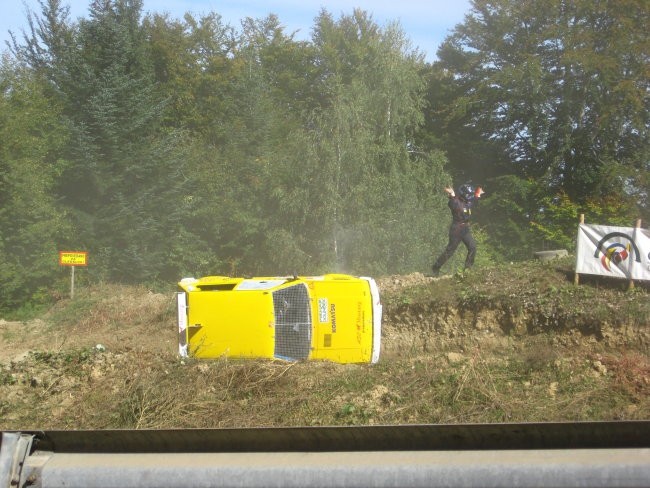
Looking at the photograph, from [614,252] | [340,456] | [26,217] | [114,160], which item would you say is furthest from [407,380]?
[114,160]

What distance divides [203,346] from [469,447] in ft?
25.1

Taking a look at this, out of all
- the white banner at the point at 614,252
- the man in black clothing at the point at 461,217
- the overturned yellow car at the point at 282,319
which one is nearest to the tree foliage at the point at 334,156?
the man in black clothing at the point at 461,217

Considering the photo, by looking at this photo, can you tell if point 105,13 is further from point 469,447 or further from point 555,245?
point 469,447

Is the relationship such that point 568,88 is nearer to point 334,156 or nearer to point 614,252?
point 334,156

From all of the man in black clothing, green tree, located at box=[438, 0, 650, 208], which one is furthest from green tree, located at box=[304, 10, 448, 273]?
the man in black clothing

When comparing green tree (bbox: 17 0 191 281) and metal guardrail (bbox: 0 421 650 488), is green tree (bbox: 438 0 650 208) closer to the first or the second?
green tree (bbox: 17 0 191 281)

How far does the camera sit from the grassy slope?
7.52 meters

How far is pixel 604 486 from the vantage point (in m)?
2.74

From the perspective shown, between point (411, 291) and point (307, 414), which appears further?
point (411, 291)

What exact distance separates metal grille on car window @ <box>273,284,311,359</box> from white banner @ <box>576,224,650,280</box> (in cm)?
584

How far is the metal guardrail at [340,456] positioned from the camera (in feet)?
9.23

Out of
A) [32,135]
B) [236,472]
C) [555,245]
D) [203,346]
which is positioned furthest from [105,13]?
[236,472]

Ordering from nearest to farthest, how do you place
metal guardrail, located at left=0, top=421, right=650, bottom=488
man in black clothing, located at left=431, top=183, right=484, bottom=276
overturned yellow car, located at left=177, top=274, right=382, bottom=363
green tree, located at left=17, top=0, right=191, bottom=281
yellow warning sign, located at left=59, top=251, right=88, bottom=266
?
1. metal guardrail, located at left=0, top=421, right=650, bottom=488
2. overturned yellow car, located at left=177, top=274, right=382, bottom=363
3. man in black clothing, located at left=431, top=183, right=484, bottom=276
4. yellow warning sign, located at left=59, top=251, right=88, bottom=266
5. green tree, located at left=17, top=0, right=191, bottom=281

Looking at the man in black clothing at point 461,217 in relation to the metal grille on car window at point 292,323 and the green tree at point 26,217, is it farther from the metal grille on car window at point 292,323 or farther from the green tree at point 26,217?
the green tree at point 26,217
